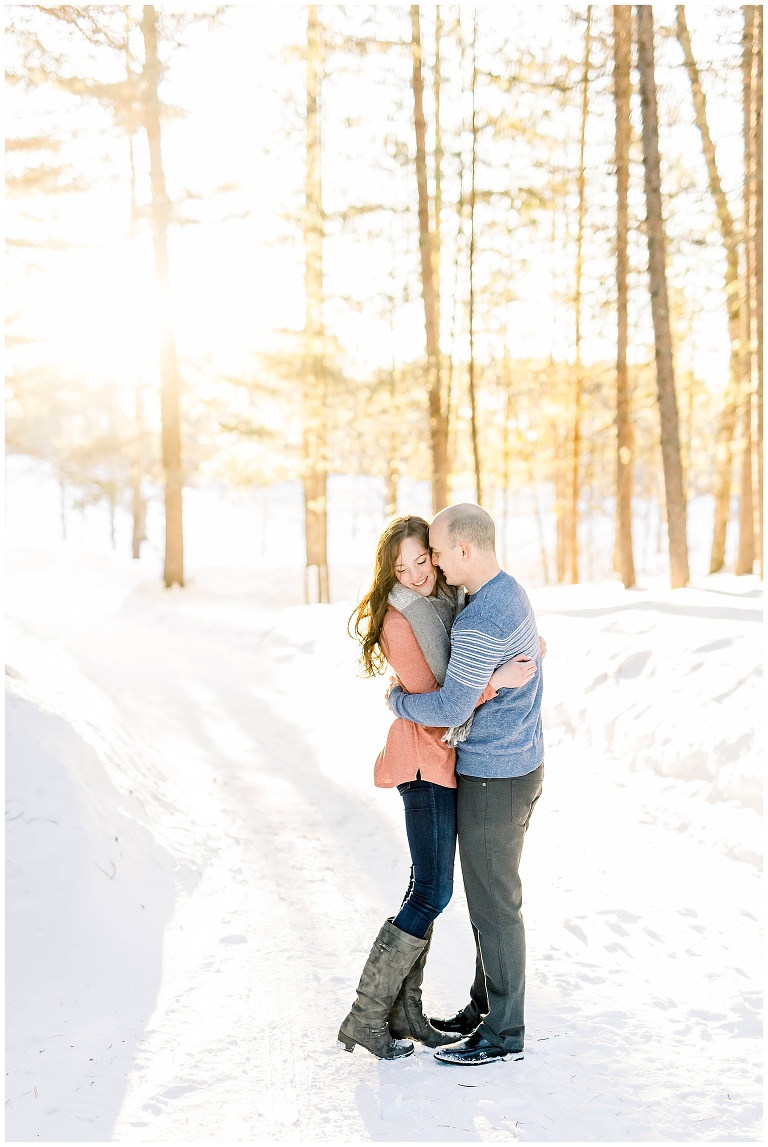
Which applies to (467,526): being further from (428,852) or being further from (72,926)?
(72,926)

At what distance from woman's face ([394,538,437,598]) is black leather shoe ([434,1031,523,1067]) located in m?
1.74

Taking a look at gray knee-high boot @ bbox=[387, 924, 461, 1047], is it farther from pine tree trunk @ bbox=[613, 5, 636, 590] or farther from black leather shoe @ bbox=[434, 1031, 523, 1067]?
pine tree trunk @ bbox=[613, 5, 636, 590]

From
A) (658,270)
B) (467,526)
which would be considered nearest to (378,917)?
(467,526)

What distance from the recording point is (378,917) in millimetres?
4379

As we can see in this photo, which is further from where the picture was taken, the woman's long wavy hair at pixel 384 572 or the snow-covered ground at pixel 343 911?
the woman's long wavy hair at pixel 384 572

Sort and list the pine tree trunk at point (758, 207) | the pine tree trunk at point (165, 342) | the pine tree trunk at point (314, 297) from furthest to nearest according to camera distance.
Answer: the pine tree trunk at point (165, 342)
the pine tree trunk at point (314, 297)
the pine tree trunk at point (758, 207)

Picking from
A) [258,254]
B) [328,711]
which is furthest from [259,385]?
[328,711]

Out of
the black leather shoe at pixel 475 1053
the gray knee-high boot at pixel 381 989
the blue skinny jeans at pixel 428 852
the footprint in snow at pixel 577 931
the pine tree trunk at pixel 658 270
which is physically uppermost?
the pine tree trunk at pixel 658 270

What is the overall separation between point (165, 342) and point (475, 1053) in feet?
61.6

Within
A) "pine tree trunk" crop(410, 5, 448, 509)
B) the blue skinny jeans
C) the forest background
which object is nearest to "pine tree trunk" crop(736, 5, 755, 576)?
the forest background

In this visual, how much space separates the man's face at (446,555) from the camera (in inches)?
120

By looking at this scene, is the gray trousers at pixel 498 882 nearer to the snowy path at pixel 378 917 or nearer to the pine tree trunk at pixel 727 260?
the snowy path at pixel 378 917

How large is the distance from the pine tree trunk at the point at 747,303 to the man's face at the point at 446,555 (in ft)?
32.5

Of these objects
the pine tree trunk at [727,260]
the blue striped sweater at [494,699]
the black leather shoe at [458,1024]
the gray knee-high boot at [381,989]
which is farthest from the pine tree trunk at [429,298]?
the gray knee-high boot at [381,989]
